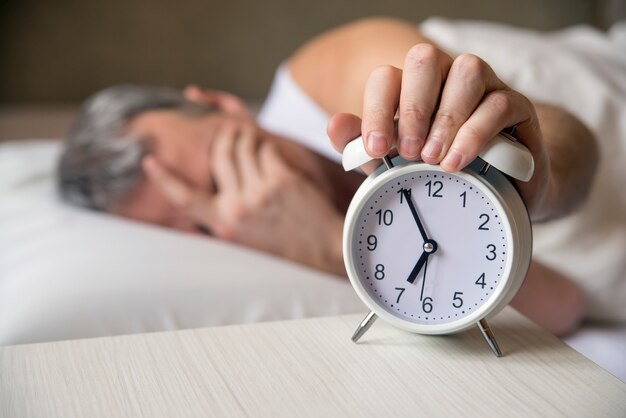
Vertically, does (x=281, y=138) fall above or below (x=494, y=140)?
below

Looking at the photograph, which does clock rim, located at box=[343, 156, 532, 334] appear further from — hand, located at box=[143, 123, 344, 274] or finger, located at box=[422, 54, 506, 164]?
hand, located at box=[143, 123, 344, 274]

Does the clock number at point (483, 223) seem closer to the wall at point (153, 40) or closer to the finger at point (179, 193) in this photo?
the finger at point (179, 193)

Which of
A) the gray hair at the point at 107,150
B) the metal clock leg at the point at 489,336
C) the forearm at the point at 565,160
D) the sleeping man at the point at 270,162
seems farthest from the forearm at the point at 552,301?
the gray hair at the point at 107,150

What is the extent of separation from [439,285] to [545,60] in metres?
0.91

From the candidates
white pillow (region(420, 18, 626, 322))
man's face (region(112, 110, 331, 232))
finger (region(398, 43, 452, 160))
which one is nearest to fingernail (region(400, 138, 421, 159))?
finger (region(398, 43, 452, 160))

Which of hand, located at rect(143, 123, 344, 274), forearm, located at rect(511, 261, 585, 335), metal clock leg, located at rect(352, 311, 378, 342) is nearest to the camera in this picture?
metal clock leg, located at rect(352, 311, 378, 342)

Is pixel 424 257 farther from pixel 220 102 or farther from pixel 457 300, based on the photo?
pixel 220 102

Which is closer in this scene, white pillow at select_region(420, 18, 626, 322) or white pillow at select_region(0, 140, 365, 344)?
white pillow at select_region(0, 140, 365, 344)

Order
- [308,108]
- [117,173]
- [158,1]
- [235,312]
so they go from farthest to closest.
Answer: [158,1] → [308,108] → [117,173] → [235,312]

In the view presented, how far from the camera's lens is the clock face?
62cm

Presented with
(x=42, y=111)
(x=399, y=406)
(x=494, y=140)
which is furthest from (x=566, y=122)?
(x=42, y=111)

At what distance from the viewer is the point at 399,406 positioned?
0.57 meters

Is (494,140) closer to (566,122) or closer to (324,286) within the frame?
(566,122)

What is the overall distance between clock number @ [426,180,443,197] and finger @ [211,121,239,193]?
2.23 ft
